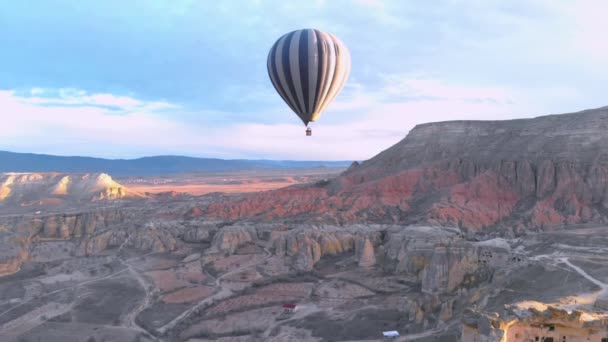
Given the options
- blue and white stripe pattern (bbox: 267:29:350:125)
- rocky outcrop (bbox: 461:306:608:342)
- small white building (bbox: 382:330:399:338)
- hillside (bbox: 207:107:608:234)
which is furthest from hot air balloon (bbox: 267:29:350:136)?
rocky outcrop (bbox: 461:306:608:342)

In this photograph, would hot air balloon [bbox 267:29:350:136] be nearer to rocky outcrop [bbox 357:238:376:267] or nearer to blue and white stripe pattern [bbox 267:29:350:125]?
blue and white stripe pattern [bbox 267:29:350:125]

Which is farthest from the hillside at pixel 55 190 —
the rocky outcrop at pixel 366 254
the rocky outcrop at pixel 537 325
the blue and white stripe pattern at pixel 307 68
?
the rocky outcrop at pixel 537 325

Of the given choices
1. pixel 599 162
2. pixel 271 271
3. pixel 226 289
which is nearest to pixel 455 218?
pixel 599 162

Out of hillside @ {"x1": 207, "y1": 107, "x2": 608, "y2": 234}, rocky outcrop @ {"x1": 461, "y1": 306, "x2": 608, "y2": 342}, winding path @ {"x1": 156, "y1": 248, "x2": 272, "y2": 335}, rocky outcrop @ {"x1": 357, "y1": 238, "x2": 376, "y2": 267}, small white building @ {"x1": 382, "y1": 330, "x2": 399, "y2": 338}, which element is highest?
hillside @ {"x1": 207, "y1": 107, "x2": 608, "y2": 234}

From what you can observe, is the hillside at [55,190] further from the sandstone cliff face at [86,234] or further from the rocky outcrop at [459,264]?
the rocky outcrop at [459,264]

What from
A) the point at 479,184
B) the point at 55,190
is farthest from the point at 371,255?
the point at 55,190

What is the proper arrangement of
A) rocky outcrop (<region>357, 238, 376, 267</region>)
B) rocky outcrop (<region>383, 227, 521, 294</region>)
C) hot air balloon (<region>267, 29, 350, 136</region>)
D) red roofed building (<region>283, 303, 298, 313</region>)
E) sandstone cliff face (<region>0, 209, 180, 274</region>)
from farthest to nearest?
sandstone cliff face (<region>0, 209, 180, 274</region>)
rocky outcrop (<region>357, 238, 376, 267</region>)
hot air balloon (<region>267, 29, 350, 136</region>)
red roofed building (<region>283, 303, 298, 313</region>)
rocky outcrop (<region>383, 227, 521, 294</region>)
